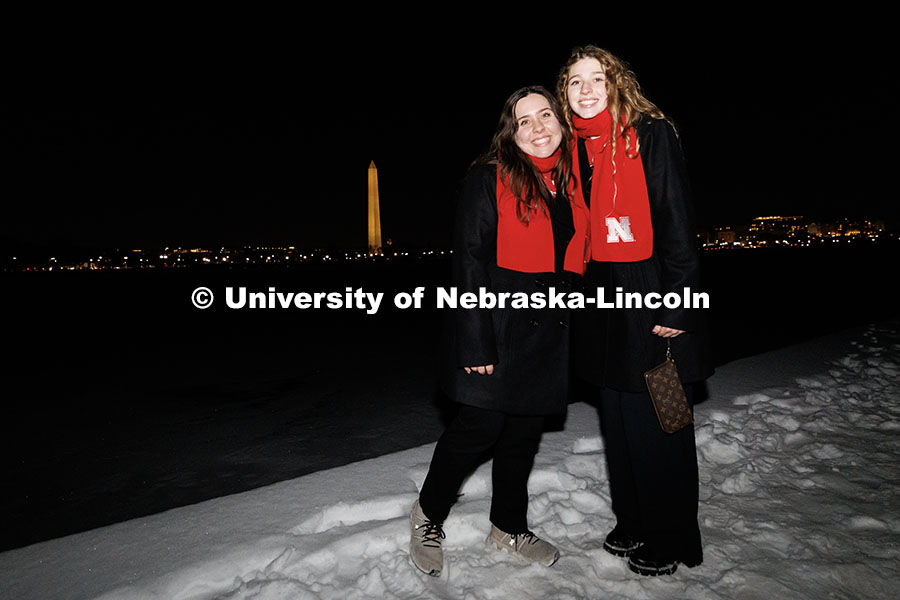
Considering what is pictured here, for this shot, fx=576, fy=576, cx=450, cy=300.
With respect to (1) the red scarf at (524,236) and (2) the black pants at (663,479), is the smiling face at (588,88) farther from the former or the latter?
(2) the black pants at (663,479)

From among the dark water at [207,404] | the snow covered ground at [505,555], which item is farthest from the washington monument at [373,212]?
the snow covered ground at [505,555]

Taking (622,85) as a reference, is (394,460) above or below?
below

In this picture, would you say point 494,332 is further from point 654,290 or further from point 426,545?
point 426,545

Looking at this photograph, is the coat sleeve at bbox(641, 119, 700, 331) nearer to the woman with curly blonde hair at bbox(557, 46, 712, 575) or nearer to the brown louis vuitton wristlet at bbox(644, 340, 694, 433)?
the woman with curly blonde hair at bbox(557, 46, 712, 575)

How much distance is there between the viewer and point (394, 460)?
379cm

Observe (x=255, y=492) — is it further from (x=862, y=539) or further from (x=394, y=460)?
(x=862, y=539)

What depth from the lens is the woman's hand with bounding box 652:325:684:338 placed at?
250 centimetres

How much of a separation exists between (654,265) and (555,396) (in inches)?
29.3

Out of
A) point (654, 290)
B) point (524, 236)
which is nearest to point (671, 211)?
point (654, 290)

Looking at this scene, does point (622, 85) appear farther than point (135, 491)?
No

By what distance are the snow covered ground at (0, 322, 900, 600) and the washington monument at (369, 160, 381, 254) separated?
2834 inches

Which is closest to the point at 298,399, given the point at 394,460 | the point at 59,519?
the point at 59,519

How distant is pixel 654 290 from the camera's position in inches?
101

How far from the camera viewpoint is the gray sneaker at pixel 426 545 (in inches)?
104
